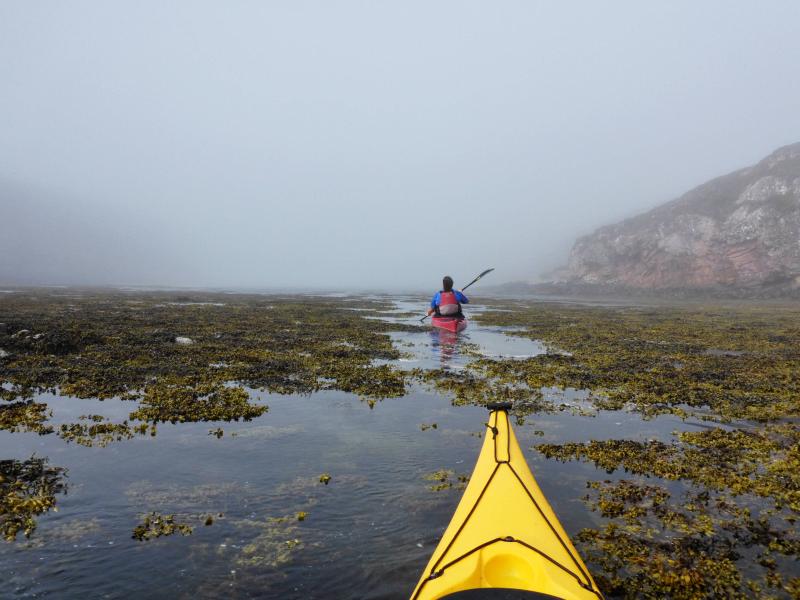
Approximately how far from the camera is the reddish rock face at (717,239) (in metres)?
70.6

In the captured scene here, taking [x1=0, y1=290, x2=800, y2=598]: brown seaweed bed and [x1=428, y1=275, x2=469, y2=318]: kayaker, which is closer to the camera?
[x1=0, y1=290, x2=800, y2=598]: brown seaweed bed

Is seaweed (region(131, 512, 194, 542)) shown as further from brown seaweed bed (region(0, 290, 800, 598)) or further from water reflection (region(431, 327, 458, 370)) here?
water reflection (region(431, 327, 458, 370))

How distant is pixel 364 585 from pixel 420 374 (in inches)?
408

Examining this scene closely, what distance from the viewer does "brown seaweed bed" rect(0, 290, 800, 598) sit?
5363mm

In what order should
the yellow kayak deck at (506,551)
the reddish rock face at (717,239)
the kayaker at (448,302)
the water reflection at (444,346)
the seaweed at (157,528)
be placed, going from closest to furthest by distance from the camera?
the yellow kayak deck at (506,551) → the seaweed at (157,528) → the water reflection at (444,346) → the kayaker at (448,302) → the reddish rock face at (717,239)

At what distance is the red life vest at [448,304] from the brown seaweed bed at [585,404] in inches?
160

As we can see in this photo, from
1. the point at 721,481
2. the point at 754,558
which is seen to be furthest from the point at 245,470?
the point at 721,481

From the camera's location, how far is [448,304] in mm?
26391

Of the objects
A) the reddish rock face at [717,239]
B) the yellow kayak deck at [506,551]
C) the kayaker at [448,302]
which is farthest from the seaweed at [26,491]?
the reddish rock face at [717,239]

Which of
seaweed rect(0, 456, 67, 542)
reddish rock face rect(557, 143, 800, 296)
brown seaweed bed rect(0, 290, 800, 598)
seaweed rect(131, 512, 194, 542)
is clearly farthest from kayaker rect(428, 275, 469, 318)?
reddish rock face rect(557, 143, 800, 296)

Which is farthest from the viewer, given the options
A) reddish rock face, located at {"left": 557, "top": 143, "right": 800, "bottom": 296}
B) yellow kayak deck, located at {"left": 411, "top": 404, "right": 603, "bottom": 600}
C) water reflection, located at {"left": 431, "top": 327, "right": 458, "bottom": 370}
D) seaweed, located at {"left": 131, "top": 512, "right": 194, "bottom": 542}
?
reddish rock face, located at {"left": 557, "top": 143, "right": 800, "bottom": 296}

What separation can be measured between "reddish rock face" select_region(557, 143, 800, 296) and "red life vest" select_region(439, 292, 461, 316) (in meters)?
66.9

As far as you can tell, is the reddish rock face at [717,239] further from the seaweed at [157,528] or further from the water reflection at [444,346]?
the seaweed at [157,528]

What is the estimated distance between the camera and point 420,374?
1504 cm
